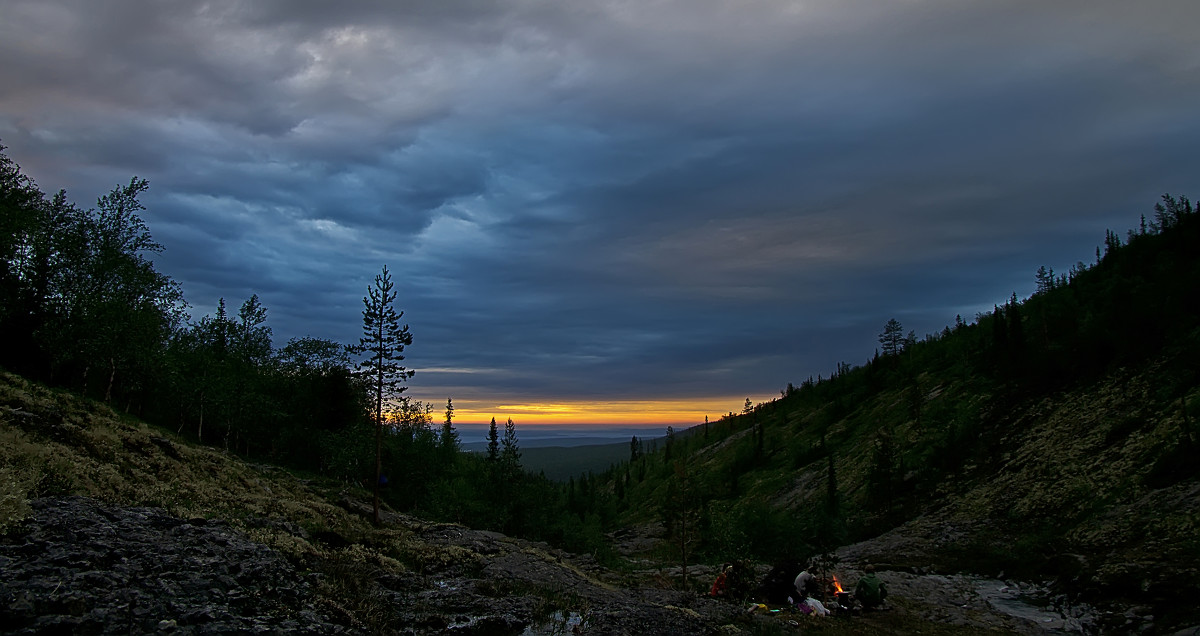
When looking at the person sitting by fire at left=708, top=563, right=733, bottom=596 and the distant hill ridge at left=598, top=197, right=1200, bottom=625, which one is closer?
the person sitting by fire at left=708, top=563, right=733, bottom=596

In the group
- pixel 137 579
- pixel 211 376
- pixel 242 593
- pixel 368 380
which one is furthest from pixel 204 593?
pixel 211 376

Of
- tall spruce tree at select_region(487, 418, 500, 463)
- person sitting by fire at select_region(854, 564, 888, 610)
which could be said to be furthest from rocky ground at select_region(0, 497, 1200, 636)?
tall spruce tree at select_region(487, 418, 500, 463)

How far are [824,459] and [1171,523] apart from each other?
75.4 metres

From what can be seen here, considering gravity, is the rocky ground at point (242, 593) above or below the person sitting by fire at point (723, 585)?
above

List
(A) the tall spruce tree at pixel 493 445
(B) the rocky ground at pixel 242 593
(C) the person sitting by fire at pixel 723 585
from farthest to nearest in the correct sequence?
(A) the tall spruce tree at pixel 493 445
(C) the person sitting by fire at pixel 723 585
(B) the rocky ground at pixel 242 593

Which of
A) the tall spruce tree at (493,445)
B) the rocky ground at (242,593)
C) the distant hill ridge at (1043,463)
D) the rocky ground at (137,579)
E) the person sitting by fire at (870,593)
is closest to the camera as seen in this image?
the rocky ground at (137,579)

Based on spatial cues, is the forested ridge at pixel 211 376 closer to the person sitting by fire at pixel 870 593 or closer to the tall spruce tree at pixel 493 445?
the tall spruce tree at pixel 493 445

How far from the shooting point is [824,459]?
107m

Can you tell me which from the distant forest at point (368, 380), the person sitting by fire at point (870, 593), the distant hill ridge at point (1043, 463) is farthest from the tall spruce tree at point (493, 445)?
the person sitting by fire at point (870, 593)

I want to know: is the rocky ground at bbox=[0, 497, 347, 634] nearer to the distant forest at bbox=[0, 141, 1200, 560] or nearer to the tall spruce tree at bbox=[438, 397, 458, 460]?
the distant forest at bbox=[0, 141, 1200, 560]

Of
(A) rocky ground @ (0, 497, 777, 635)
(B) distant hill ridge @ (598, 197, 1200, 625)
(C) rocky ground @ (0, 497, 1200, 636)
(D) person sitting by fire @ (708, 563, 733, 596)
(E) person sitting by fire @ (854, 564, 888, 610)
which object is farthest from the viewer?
(B) distant hill ridge @ (598, 197, 1200, 625)

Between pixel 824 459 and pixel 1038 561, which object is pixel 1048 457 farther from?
pixel 824 459

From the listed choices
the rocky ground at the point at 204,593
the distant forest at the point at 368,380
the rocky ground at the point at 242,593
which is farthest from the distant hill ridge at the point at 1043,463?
the rocky ground at the point at 204,593

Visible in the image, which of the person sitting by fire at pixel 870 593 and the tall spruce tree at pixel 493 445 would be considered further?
the tall spruce tree at pixel 493 445
